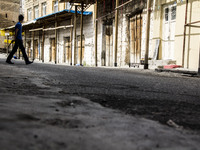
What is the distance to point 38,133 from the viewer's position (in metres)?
1.16

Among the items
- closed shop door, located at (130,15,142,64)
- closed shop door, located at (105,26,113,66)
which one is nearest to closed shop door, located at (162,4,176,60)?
closed shop door, located at (130,15,142,64)

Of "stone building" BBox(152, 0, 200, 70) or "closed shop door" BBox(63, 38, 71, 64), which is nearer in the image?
"stone building" BBox(152, 0, 200, 70)

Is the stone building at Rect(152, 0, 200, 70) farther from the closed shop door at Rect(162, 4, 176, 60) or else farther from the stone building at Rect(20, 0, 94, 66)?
the stone building at Rect(20, 0, 94, 66)

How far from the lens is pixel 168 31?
36.3ft

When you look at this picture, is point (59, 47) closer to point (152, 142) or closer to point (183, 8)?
point (183, 8)

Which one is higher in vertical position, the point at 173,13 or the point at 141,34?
the point at 173,13

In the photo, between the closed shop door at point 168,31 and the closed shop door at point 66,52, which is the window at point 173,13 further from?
the closed shop door at point 66,52

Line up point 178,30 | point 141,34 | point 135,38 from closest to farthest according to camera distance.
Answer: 1. point 178,30
2. point 141,34
3. point 135,38

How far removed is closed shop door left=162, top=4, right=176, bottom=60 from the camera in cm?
1082

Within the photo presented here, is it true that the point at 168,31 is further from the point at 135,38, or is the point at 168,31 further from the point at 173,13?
the point at 135,38

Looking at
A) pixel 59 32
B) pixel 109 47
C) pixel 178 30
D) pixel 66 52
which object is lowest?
pixel 66 52

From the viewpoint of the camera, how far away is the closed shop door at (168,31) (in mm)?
10820

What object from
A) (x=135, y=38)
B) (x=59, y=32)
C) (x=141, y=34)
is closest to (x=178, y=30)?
(x=141, y=34)

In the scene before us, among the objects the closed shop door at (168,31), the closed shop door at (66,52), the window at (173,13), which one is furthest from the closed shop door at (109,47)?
the window at (173,13)
